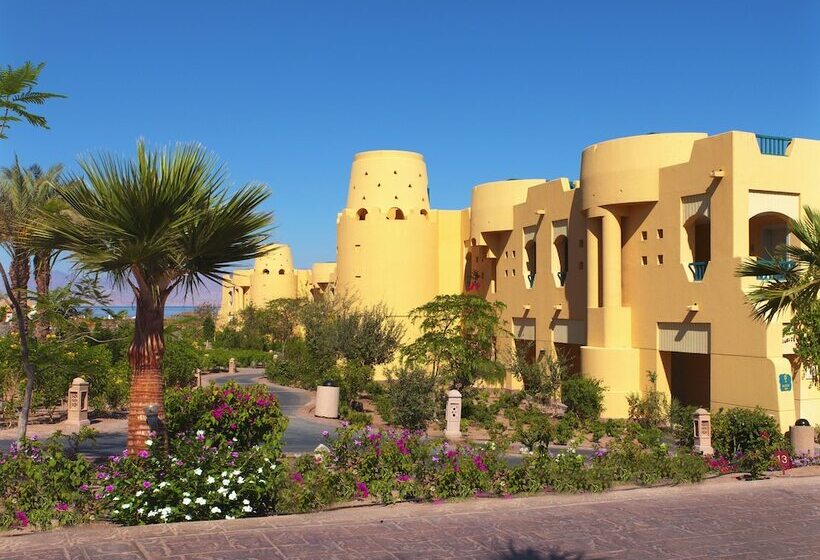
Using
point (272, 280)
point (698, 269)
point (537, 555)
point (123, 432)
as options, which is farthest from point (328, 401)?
point (272, 280)

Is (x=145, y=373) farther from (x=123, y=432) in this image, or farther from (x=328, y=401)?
(x=328, y=401)

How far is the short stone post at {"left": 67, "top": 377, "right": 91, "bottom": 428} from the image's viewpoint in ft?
62.8

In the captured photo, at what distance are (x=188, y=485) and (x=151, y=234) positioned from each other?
294 centimetres

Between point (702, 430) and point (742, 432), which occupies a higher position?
point (742, 432)

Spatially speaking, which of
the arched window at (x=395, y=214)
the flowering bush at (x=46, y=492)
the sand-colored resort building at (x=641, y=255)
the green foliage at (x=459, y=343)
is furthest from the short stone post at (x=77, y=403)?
the arched window at (x=395, y=214)

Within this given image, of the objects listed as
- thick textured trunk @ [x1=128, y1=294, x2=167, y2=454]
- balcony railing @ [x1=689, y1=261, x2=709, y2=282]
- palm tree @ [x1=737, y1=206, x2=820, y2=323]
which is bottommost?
thick textured trunk @ [x1=128, y1=294, x2=167, y2=454]

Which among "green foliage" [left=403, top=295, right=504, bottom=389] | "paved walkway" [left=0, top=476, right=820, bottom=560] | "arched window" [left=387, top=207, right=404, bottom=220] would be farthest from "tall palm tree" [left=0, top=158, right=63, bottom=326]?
"arched window" [left=387, top=207, right=404, bottom=220]

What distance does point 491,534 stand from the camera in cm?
815

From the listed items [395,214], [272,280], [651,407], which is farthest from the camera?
[272,280]

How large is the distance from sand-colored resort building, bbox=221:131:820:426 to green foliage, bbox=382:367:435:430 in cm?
556

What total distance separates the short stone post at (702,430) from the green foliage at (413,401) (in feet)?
22.3

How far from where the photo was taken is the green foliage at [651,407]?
21.6 meters

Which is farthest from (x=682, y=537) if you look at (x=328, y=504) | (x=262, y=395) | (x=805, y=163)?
(x=805, y=163)

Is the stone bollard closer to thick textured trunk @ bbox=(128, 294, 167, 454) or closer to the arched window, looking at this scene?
thick textured trunk @ bbox=(128, 294, 167, 454)
